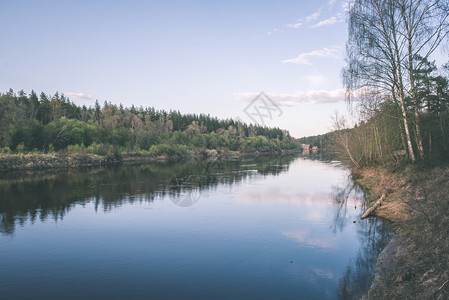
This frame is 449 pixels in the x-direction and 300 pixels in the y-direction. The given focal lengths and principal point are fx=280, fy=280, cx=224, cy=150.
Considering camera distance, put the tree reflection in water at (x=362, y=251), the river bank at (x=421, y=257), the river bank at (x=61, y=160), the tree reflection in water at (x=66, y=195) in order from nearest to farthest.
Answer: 1. the river bank at (x=421, y=257)
2. the tree reflection in water at (x=362, y=251)
3. the tree reflection in water at (x=66, y=195)
4. the river bank at (x=61, y=160)

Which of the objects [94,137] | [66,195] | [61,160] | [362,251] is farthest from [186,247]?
[94,137]

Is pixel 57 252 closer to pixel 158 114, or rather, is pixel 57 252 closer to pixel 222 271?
pixel 222 271

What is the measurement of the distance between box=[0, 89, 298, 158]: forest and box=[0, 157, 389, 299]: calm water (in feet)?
115

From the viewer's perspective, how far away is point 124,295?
7.91m

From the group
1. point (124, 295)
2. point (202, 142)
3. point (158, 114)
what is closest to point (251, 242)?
point (124, 295)

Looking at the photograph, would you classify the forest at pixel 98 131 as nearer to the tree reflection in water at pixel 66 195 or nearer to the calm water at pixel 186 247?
the tree reflection in water at pixel 66 195

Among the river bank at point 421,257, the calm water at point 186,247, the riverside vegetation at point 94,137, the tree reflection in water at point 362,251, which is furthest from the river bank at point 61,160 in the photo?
the river bank at point 421,257

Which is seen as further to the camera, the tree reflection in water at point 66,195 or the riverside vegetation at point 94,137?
the riverside vegetation at point 94,137

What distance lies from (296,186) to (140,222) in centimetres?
1689

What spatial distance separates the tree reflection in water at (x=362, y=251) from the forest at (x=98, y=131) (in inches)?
1912

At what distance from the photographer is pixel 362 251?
35.5 ft

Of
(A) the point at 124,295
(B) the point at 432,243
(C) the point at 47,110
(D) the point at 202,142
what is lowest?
(A) the point at 124,295

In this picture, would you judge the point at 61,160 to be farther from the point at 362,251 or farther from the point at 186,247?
the point at 362,251

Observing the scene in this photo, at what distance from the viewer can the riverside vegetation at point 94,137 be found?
150 ft
